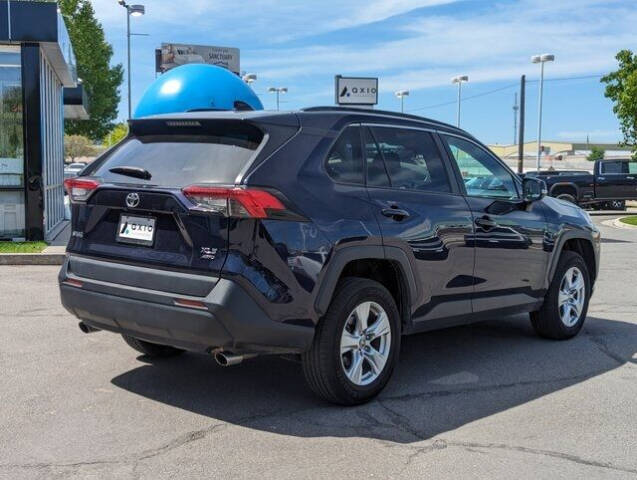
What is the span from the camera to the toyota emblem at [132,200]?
445cm

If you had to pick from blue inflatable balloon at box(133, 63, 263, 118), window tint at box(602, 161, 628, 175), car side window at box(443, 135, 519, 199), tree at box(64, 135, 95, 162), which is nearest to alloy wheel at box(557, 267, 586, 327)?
car side window at box(443, 135, 519, 199)

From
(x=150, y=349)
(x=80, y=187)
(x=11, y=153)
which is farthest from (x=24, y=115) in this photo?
(x=80, y=187)

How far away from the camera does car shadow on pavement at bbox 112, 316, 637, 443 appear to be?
4.50m

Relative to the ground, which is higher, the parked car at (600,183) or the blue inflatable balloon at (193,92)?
the blue inflatable balloon at (193,92)

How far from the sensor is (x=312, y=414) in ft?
15.2

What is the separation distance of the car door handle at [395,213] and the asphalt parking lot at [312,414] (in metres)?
1.19

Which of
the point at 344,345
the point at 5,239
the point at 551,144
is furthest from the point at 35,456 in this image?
the point at 551,144

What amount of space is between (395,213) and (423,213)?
0.30 m

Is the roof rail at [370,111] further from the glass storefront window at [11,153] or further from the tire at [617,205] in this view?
the tire at [617,205]

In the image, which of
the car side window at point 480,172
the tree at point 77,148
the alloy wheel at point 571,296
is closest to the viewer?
the car side window at point 480,172

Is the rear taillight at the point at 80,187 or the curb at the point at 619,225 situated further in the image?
the curb at the point at 619,225

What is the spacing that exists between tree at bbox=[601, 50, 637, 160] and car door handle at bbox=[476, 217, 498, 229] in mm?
20862

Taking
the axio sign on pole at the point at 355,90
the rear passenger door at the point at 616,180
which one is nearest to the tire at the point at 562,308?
the axio sign on pole at the point at 355,90

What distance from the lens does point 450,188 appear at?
5.52 meters
